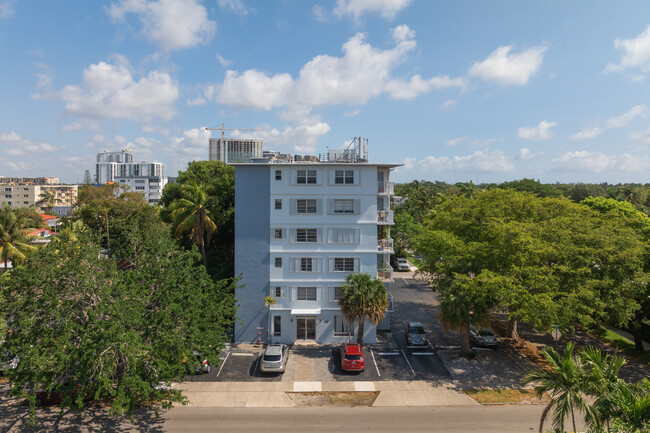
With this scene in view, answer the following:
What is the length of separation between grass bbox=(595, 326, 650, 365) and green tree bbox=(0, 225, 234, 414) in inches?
1111

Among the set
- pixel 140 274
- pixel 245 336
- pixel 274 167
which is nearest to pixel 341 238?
pixel 274 167

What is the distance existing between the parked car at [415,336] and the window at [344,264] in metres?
6.77

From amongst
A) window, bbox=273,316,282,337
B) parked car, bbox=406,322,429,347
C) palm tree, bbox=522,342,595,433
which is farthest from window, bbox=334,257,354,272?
palm tree, bbox=522,342,595,433

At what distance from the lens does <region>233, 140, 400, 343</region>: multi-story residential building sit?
94.5 ft

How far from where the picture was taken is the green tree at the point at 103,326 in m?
→ 15.6

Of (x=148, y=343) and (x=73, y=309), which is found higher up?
(x=73, y=309)

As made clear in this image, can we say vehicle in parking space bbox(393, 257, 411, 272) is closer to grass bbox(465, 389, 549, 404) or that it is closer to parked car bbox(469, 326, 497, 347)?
parked car bbox(469, 326, 497, 347)

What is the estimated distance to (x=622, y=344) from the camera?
93.1 feet

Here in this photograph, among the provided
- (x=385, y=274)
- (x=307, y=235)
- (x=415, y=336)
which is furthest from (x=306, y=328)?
(x=415, y=336)

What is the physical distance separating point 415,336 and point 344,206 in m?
11.6

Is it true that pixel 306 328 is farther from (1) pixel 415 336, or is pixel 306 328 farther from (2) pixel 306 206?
(2) pixel 306 206

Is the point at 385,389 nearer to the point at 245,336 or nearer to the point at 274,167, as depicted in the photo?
the point at 245,336

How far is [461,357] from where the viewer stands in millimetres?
26344

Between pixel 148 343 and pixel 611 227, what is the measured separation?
101 ft
